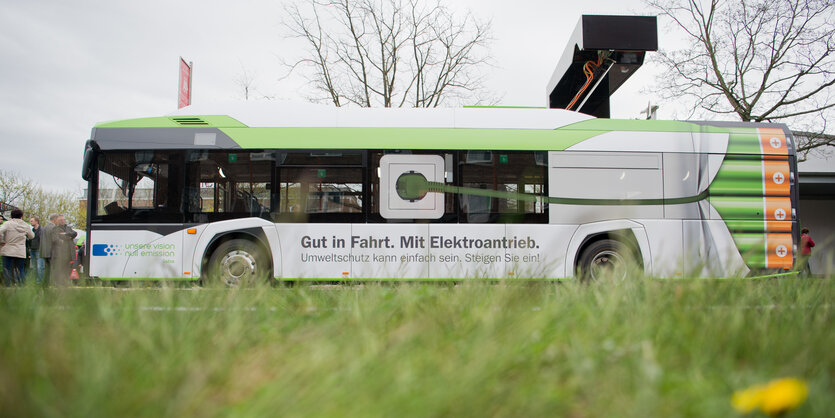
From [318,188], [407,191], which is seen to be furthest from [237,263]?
[407,191]

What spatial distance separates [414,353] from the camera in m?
1.66

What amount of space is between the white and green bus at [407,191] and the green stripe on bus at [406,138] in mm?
24

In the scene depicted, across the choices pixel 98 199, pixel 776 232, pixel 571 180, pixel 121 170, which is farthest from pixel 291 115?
pixel 776 232

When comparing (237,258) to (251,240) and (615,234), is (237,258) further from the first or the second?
(615,234)

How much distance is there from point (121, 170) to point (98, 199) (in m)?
0.59

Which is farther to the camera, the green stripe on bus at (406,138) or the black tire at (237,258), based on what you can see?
the green stripe on bus at (406,138)

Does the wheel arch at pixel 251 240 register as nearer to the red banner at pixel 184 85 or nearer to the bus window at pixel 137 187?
the bus window at pixel 137 187

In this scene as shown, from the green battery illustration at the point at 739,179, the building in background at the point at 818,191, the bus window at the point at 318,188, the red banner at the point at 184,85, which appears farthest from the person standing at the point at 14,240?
the building in background at the point at 818,191

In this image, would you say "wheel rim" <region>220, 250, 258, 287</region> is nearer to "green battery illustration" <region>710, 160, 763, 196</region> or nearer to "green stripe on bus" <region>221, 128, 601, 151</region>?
"green stripe on bus" <region>221, 128, 601, 151</region>

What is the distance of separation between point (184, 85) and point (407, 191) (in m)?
13.1

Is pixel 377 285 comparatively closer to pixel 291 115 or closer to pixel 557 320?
pixel 557 320

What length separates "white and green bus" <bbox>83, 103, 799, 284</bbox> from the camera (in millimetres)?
7484

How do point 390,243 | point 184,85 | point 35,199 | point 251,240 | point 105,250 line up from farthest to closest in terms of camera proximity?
point 35,199 → point 184,85 → point 251,240 → point 390,243 → point 105,250

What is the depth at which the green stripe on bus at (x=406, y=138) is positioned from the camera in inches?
304
